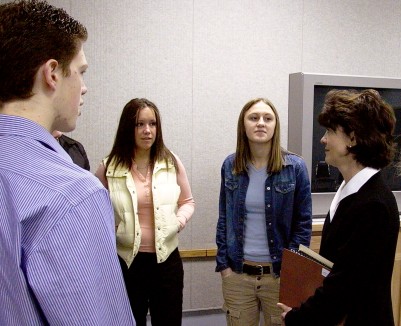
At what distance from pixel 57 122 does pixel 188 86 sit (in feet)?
6.77

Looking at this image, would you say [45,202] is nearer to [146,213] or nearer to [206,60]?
[146,213]

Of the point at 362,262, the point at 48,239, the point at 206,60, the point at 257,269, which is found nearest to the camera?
the point at 48,239

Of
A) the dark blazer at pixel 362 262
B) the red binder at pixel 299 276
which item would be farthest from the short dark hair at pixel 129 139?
the dark blazer at pixel 362 262

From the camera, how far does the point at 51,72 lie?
739 millimetres

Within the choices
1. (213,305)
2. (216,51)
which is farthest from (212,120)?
(213,305)

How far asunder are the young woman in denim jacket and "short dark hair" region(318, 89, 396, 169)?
744 mm

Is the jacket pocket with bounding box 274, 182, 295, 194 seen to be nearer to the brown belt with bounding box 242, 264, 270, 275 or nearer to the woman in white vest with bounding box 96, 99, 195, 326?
the brown belt with bounding box 242, 264, 270, 275

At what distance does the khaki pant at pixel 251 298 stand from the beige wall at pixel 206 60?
2.47ft

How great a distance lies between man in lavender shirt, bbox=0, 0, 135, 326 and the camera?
0.62 metres

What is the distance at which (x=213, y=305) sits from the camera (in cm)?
295

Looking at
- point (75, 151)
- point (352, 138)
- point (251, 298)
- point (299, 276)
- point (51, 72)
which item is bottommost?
point (251, 298)

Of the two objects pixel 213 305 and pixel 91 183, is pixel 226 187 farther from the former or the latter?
pixel 91 183

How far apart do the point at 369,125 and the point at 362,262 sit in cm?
43

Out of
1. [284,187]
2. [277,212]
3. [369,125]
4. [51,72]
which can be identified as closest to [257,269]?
[277,212]
